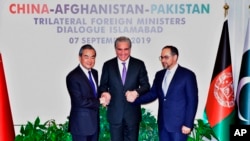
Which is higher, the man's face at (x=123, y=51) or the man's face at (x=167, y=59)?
the man's face at (x=123, y=51)

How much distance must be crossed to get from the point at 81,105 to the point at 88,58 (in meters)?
0.30

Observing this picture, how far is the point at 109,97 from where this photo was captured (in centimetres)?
298

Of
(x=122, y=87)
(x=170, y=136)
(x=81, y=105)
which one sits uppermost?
(x=122, y=87)

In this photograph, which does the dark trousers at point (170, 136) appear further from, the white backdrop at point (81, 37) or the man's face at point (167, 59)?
the man's face at point (167, 59)

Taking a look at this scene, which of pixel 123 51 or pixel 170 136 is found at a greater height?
pixel 123 51

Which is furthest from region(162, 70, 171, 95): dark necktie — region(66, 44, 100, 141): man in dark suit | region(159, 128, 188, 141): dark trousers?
region(66, 44, 100, 141): man in dark suit

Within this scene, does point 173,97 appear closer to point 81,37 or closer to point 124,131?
point 124,131

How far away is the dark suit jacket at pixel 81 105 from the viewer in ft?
9.66

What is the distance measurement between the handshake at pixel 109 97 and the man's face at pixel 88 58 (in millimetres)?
202

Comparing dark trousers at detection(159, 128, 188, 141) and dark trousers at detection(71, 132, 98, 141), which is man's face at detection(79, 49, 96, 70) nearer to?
dark trousers at detection(71, 132, 98, 141)

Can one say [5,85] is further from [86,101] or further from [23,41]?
[86,101]

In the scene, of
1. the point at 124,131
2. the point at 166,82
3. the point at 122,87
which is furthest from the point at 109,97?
the point at 166,82

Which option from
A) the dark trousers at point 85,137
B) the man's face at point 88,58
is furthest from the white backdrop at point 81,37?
the dark trousers at point 85,137

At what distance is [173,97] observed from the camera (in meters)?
2.97
